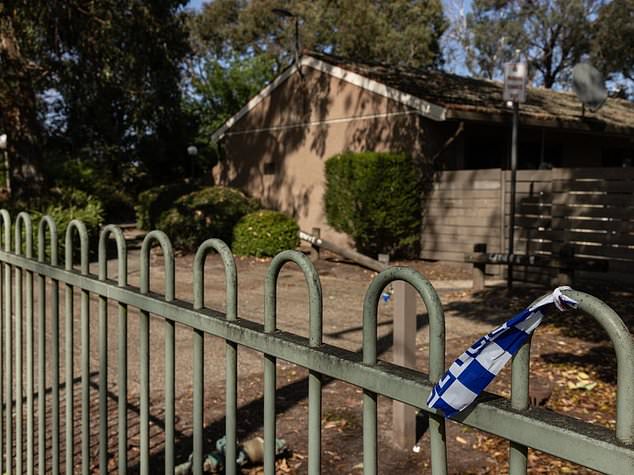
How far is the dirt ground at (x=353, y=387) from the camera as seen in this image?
144 inches

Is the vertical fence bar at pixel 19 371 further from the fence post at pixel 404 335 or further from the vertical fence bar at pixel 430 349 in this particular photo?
the vertical fence bar at pixel 430 349

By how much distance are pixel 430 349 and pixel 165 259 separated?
2.91 feet

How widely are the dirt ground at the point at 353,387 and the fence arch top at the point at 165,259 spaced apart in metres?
1.84

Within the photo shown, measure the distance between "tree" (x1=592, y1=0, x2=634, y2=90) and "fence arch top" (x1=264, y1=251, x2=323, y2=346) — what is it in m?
35.1

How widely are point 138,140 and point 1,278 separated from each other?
27712 mm

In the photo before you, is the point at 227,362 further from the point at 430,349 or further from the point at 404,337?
the point at 404,337

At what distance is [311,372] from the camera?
147 centimetres

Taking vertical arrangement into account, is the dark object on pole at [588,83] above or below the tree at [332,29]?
below

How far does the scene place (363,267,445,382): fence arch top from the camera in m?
1.21

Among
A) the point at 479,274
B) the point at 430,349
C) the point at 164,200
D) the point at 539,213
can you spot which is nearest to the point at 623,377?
the point at 430,349

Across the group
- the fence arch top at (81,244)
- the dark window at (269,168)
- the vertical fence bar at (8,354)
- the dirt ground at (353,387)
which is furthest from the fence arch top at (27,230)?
the dark window at (269,168)

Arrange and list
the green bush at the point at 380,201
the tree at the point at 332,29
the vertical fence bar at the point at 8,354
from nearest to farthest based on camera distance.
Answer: the vertical fence bar at the point at 8,354 → the green bush at the point at 380,201 → the tree at the point at 332,29

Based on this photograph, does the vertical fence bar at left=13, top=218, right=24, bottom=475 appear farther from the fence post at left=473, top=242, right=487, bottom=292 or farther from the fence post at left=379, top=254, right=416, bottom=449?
the fence post at left=473, top=242, right=487, bottom=292

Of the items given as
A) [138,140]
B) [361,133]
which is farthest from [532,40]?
[361,133]
